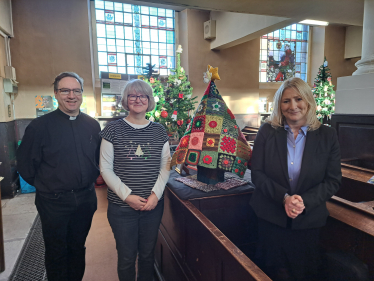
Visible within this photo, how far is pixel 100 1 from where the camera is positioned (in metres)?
5.67

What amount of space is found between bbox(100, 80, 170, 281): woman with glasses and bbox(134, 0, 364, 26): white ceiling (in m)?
2.24

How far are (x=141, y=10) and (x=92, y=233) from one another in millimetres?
5324

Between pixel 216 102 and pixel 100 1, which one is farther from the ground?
pixel 100 1

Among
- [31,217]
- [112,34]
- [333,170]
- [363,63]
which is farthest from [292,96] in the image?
[112,34]

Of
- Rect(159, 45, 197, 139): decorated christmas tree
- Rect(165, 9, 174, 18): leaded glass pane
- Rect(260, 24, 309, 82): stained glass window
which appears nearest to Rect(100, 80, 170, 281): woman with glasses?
Rect(159, 45, 197, 139): decorated christmas tree

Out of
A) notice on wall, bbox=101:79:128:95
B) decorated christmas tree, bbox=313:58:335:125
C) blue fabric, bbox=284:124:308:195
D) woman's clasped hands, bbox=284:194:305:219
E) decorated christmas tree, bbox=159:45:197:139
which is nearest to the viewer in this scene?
woman's clasped hands, bbox=284:194:305:219

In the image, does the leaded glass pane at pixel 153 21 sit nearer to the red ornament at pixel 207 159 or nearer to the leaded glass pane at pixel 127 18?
the leaded glass pane at pixel 127 18

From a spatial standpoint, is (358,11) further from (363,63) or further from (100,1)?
(100,1)

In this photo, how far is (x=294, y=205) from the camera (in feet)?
3.72

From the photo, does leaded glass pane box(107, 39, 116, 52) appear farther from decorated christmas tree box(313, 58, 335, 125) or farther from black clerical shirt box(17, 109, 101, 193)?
decorated christmas tree box(313, 58, 335, 125)

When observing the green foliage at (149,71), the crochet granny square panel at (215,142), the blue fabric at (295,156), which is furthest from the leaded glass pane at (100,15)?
the blue fabric at (295,156)

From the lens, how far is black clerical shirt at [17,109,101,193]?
142cm

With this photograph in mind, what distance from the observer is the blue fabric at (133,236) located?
1.40 metres

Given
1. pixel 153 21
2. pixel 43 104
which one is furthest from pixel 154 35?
pixel 43 104
